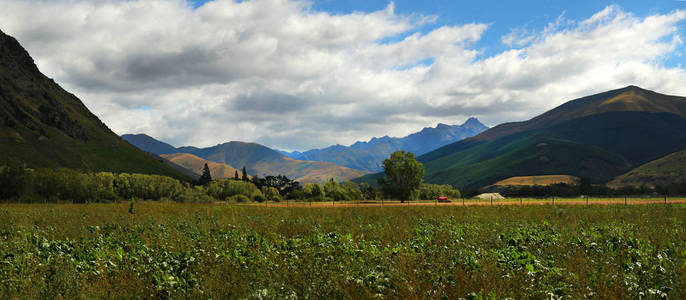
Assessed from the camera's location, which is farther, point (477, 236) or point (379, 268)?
point (477, 236)

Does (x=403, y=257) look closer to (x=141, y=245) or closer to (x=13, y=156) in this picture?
(x=141, y=245)

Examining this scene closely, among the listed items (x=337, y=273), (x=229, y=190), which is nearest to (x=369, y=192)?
(x=229, y=190)

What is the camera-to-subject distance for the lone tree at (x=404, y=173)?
319 ft

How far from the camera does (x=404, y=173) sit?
97312 mm

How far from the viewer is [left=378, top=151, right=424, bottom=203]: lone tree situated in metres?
97.2

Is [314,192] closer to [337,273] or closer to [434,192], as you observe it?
[434,192]

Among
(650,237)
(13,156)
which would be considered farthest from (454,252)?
(13,156)

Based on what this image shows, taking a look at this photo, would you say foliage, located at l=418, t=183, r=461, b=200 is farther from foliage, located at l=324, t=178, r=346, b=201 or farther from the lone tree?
foliage, located at l=324, t=178, r=346, b=201

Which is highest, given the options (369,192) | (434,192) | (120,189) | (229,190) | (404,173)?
(404,173)

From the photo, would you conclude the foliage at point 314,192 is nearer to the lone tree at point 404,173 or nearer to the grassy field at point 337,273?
the lone tree at point 404,173

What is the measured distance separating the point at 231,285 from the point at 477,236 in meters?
11.5

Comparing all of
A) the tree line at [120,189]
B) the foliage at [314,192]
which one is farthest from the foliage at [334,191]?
the foliage at [314,192]

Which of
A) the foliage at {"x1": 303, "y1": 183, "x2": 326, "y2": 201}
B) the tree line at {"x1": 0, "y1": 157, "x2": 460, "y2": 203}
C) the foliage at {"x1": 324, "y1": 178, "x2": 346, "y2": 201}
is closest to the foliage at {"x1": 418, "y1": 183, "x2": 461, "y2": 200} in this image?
the tree line at {"x1": 0, "y1": 157, "x2": 460, "y2": 203}

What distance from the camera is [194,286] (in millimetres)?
9086
